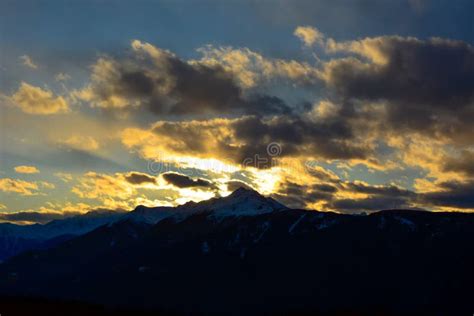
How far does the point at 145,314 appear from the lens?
45500mm

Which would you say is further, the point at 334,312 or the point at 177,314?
the point at 177,314

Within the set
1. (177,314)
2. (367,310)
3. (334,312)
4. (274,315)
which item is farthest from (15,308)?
(367,310)

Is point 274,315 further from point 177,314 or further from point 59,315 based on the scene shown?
point 59,315

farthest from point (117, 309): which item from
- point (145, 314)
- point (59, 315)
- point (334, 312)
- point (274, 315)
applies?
point (334, 312)

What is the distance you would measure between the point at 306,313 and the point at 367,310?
16.0ft

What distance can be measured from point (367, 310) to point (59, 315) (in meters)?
23.6

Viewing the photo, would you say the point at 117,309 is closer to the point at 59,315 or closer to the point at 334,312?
the point at 59,315

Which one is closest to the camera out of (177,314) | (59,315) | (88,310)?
(59,315)

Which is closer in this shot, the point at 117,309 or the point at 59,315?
the point at 59,315

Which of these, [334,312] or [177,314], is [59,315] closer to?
[177,314]

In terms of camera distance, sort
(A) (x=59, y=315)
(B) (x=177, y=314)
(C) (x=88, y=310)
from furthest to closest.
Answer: (B) (x=177, y=314), (C) (x=88, y=310), (A) (x=59, y=315)

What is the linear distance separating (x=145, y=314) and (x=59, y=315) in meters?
7.25

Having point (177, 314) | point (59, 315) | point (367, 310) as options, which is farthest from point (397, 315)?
point (59, 315)

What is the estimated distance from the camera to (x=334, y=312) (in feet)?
143
